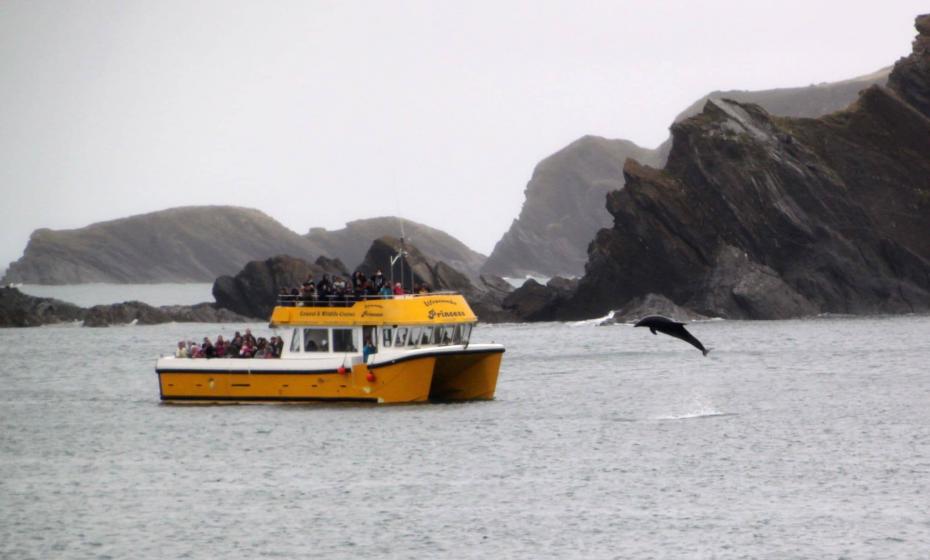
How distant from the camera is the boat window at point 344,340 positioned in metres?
58.5

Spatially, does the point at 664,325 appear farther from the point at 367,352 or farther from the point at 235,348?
the point at 235,348

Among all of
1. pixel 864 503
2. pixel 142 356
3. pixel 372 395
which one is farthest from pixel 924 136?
pixel 864 503

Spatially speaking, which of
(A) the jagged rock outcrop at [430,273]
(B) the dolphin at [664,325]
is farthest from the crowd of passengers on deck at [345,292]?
(A) the jagged rock outcrop at [430,273]

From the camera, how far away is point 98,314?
162 meters

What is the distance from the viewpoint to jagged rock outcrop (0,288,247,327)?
16025 cm

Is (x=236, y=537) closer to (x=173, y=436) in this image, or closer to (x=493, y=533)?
(x=493, y=533)

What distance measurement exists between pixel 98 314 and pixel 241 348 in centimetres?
10379

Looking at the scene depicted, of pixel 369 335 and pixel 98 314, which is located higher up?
pixel 98 314

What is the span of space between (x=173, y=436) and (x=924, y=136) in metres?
111

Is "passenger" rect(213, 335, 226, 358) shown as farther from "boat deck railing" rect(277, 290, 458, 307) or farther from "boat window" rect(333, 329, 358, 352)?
"boat window" rect(333, 329, 358, 352)

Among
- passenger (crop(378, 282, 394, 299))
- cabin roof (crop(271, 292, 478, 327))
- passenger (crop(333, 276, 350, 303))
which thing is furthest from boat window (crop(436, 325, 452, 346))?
passenger (crop(333, 276, 350, 303))

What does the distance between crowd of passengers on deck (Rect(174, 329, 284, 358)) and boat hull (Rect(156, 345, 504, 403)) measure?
0.47 meters

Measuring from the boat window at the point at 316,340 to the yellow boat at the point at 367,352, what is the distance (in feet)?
0.11

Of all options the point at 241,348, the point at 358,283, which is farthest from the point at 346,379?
the point at 241,348
